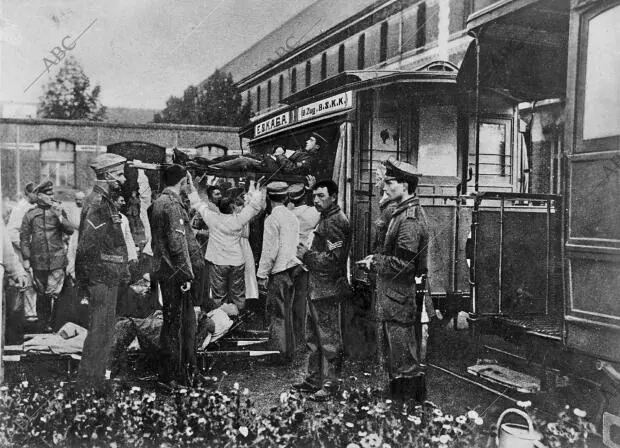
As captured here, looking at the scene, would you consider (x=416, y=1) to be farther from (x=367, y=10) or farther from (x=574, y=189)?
(x=574, y=189)

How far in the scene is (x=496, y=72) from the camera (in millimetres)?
5008

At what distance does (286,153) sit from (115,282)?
1.96 meters

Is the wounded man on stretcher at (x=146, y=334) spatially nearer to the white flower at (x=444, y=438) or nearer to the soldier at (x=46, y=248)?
the soldier at (x=46, y=248)

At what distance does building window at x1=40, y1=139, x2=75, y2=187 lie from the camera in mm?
4246

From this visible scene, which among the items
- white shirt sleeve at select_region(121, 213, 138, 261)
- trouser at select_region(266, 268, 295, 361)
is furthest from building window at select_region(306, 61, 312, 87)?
white shirt sleeve at select_region(121, 213, 138, 261)

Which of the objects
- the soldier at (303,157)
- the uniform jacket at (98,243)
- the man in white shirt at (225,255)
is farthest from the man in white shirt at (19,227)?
the soldier at (303,157)

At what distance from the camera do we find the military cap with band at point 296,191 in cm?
495

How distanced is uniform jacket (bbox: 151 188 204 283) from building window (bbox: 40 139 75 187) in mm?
809

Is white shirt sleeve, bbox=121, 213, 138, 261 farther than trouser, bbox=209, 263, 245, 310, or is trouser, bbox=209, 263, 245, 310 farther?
trouser, bbox=209, 263, 245, 310

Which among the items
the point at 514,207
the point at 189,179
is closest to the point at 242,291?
the point at 189,179

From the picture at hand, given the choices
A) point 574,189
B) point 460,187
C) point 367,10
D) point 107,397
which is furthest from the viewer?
point 460,187

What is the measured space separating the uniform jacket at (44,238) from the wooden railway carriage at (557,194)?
12.0 feet

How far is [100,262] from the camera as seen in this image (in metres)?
4.17

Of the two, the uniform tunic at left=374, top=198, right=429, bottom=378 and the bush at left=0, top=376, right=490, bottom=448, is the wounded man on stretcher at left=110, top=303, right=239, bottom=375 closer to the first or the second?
the bush at left=0, top=376, right=490, bottom=448
